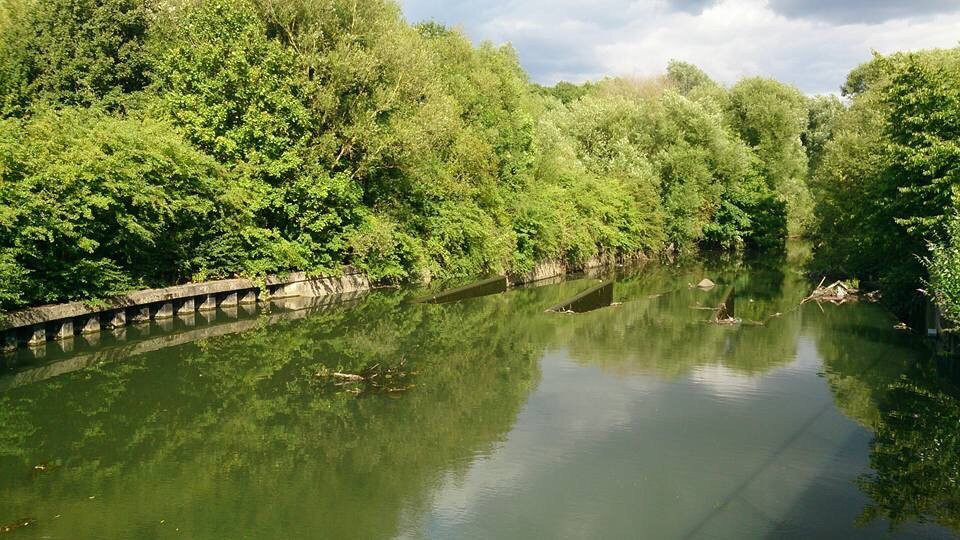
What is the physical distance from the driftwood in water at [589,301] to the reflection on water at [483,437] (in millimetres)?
4593

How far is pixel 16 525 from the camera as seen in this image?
8508mm

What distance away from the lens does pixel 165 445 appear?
Answer: 38.1ft

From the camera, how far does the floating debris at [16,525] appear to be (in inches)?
330

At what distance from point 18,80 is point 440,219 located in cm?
1630

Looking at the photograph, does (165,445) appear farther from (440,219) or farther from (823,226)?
(823,226)

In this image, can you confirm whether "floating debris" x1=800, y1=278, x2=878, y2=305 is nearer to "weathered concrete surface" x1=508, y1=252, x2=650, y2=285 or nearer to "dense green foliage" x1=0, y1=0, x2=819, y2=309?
"dense green foliage" x1=0, y1=0, x2=819, y2=309

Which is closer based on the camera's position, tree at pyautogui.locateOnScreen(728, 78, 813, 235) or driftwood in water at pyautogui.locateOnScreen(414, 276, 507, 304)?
driftwood in water at pyautogui.locateOnScreen(414, 276, 507, 304)

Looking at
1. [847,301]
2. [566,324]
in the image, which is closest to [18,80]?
[566,324]

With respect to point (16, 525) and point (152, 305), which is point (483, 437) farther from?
point (152, 305)

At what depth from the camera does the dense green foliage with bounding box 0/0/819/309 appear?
19.0 m

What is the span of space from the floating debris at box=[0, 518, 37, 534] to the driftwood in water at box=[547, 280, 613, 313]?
18.6m

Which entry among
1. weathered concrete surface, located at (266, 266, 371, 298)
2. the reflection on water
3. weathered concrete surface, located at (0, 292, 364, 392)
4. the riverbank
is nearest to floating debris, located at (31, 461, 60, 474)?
the reflection on water

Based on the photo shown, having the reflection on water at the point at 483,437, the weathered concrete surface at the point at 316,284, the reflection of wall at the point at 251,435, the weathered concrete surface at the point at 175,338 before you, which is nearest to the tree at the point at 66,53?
the weathered concrete surface at the point at 316,284

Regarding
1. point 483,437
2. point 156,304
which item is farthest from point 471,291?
point 483,437
